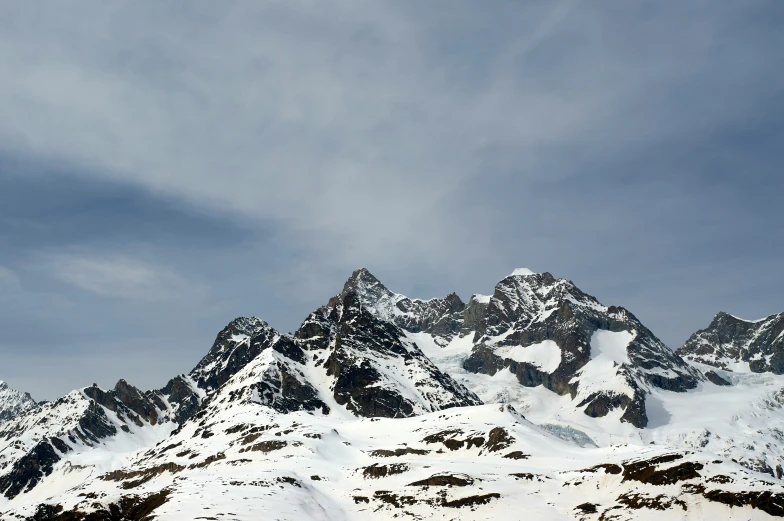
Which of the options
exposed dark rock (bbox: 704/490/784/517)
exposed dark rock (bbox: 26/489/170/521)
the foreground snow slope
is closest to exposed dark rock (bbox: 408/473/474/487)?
the foreground snow slope

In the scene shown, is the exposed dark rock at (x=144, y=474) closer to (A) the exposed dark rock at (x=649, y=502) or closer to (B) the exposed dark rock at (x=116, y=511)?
(B) the exposed dark rock at (x=116, y=511)

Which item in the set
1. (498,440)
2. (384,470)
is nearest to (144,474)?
(384,470)

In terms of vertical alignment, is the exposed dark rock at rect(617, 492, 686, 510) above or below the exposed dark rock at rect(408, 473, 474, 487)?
below

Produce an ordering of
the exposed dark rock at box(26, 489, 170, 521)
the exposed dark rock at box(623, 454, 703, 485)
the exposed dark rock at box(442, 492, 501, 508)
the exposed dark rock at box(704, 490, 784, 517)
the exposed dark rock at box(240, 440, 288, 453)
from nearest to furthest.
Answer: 1. the exposed dark rock at box(704, 490, 784, 517)
2. the exposed dark rock at box(26, 489, 170, 521)
3. the exposed dark rock at box(623, 454, 703, 485)
4. the exposed dark rock at box(442, 492, 501, 508)
5. the exposed dark rock at box(240, 440, 288, 453)

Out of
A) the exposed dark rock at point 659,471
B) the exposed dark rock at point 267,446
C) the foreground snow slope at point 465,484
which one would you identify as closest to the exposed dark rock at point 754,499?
the foreground snow slope at point 465,484

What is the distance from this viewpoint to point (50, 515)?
81.1m

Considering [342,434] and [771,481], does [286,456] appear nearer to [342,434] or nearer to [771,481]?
[342,434]

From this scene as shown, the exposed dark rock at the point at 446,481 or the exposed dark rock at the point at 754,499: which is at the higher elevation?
the exposed dark rock at the point at 446,481

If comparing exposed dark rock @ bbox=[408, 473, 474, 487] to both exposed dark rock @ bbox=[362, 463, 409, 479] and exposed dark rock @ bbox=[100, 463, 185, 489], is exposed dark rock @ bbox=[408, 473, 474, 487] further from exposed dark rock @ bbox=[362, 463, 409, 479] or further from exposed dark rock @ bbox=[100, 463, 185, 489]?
exposed dark rock @ bbox=[100, 463, 185, 489]

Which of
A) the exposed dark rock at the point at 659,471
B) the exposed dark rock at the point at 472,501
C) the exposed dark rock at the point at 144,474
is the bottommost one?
the exposed dark rock at the point at 472,501

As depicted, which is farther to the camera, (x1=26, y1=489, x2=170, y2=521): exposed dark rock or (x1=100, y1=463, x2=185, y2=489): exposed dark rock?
(x1=100, y1=463, x2=185, y2=489): exposed dark rock

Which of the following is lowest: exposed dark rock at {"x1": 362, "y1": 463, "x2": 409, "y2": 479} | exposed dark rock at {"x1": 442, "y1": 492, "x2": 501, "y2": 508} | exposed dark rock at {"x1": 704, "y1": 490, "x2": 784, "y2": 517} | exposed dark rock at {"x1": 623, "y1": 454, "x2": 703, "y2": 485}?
exposed dark rock at {"x1": 704, "y1": 490, "x2": 784, "y2": 517}

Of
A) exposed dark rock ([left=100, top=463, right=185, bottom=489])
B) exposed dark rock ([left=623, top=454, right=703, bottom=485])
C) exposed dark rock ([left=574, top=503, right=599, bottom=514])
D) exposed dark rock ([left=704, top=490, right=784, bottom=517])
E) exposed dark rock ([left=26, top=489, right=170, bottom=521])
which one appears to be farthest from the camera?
exposed dark rock ([left=100, top=463, right=185, bottom=489])

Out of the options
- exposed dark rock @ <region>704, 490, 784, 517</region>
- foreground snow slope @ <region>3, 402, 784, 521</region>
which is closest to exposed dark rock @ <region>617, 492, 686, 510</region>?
foreground snow slope @ <region>3, 402, 784, 521</region>
